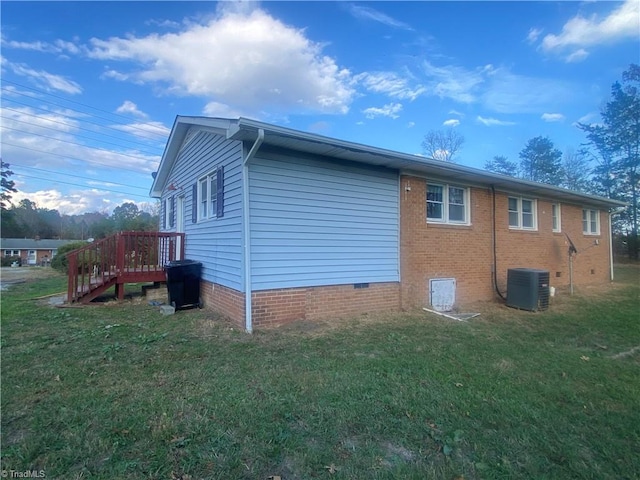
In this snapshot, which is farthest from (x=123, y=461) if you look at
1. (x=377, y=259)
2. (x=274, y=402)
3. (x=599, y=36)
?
(x=599, y=36)

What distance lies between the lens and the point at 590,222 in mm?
13422

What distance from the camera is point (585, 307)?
8.37 meters

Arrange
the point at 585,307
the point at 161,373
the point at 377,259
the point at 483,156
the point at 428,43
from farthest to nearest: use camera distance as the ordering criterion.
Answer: the point at 483,156 < the point at 428,43 < the point at 585,307 < the point at 377,259 < the point at 161,373

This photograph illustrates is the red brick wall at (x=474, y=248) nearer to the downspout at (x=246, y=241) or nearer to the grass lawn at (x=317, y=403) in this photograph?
the grass lawn at (x=317, y=403)

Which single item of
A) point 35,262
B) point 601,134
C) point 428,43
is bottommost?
point 35,262

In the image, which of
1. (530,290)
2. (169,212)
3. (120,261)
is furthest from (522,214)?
(169,212)

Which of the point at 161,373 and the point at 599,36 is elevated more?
the point at 599,36

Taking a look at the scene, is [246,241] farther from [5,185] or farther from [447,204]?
[5,185]

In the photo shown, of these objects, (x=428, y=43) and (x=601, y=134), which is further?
(x=601, y=134)

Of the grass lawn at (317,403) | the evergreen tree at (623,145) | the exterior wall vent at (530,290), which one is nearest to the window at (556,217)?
the exterior wall vent at (530,290)

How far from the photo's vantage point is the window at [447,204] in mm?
8367

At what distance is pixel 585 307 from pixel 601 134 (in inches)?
1073

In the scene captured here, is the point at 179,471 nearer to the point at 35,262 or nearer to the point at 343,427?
the point at 343,427

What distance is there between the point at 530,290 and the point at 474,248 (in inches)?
64.8
